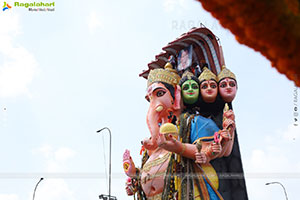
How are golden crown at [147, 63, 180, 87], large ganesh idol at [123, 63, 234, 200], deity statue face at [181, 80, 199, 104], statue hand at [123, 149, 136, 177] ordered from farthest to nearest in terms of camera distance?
statue hand at [123, 149, 136, 177]
golden crown at [147, 63, 180, 87]
deity statue face at [181, 80, 199, 104]
large ganesh idol at [123, 63, 234, 200]

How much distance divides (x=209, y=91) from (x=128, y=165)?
13.5ft

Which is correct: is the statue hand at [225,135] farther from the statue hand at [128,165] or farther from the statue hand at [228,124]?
the statue hand at [128,165]

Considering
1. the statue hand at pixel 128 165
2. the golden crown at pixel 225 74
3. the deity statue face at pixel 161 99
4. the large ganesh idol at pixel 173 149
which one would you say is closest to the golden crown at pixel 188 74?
the large ganesh idol at pixel 173 149

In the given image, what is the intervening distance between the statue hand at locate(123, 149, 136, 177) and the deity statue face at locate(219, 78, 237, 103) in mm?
4212

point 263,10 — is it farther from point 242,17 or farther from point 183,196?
point 183,196

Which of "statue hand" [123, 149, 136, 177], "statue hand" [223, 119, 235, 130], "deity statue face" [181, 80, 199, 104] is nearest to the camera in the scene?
"statue hand" [223, 119, 235, 130]

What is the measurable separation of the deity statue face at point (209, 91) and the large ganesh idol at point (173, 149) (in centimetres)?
26

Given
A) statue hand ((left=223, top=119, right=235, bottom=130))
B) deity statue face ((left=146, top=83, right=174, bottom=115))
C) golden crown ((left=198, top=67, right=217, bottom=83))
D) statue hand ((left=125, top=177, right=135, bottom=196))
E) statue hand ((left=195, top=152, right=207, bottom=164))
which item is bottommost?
statue hand ((left=125, top=177, right=135, bottom=196))

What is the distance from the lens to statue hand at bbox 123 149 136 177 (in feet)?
53.0

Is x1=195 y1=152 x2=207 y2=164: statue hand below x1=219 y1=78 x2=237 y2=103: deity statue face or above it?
below

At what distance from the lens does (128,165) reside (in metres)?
16.3

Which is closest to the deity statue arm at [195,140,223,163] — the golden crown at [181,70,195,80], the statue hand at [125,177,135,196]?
the golden crown at [181,70,195,80]

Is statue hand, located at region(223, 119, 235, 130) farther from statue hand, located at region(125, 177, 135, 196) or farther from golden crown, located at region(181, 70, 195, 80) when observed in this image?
statue hand, located at region(125, 177, 135, 196)

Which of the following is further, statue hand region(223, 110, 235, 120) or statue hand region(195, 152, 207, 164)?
statue hand region(223, 110, 235, 120)
